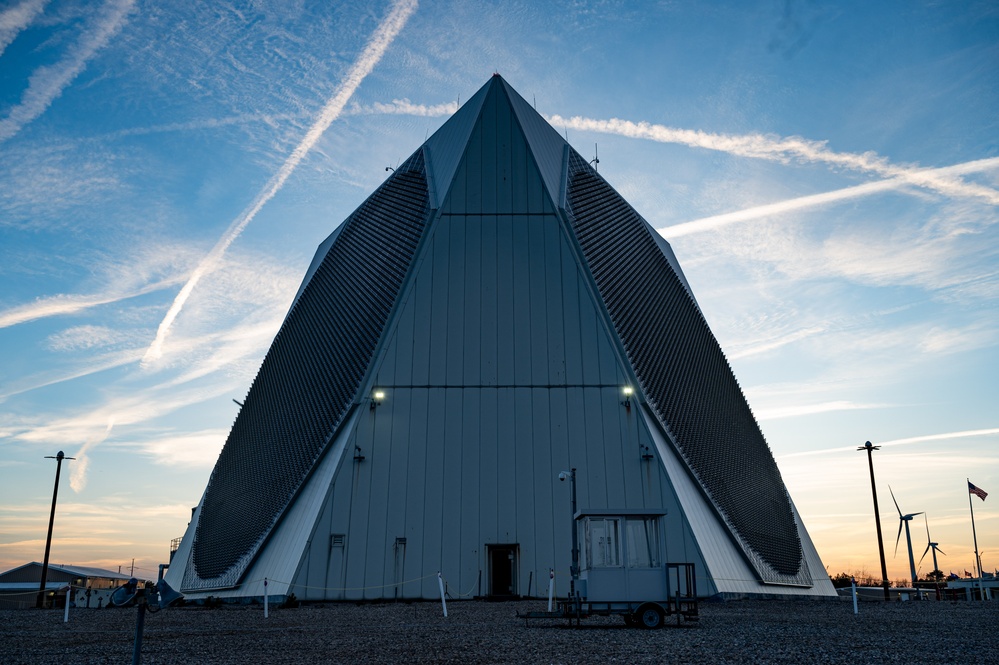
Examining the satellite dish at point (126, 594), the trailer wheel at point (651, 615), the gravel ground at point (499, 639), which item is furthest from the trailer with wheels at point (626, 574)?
the satellite dish at point (126, 594)

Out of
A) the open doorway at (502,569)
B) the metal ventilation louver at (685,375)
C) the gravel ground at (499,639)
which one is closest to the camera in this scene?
the gravel ground at (499,639)

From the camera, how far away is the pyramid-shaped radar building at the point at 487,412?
2411 cm

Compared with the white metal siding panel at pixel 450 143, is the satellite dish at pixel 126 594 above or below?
below

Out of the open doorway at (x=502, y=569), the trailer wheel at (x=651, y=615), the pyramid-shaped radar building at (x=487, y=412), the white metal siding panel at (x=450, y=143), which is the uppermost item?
the white metal siding panel at (x=450, y=143)

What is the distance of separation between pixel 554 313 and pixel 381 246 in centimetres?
746

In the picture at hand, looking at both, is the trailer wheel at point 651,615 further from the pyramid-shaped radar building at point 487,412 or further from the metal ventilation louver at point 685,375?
the metal ventilation louver at point 685,375

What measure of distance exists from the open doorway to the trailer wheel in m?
9.68

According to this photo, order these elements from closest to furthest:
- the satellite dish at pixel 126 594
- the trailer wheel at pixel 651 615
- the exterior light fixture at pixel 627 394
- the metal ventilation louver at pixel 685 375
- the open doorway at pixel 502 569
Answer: the satellite dish at pixel 126 594 → the trailer wheel at pixel 651 615 → the open doorway at pixel 502 569 → the exterior light fixture at pixel 627 394 → the metal ventilation louver at pixel 685 375

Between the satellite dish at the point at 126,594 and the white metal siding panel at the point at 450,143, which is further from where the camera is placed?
the white metal siding panel at the point at 450,143

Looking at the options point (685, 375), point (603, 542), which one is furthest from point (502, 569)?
point (685, 375)

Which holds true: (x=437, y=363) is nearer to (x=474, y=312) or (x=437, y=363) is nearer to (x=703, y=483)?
(x=474, y=312)

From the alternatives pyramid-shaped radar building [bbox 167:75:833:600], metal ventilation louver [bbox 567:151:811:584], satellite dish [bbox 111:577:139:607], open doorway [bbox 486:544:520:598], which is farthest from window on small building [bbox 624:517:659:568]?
metal ventilation louver [bbox 567:151:811:584]

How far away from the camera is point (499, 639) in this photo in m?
12.3

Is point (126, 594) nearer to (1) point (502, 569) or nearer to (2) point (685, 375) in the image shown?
(1) point (502, 569)
